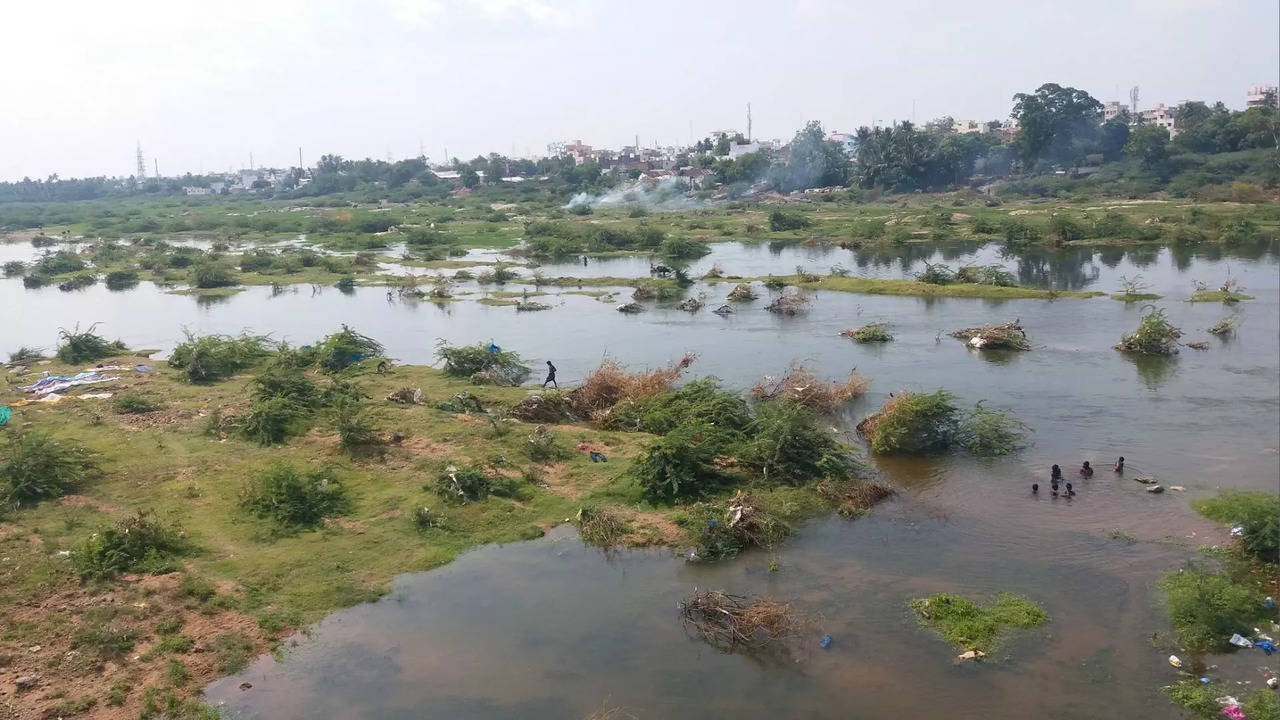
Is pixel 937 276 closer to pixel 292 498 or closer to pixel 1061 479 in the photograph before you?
pixel 1061 479

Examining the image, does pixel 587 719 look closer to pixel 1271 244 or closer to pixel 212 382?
pixel 212 382

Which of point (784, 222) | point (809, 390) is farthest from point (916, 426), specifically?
point (784, 222)

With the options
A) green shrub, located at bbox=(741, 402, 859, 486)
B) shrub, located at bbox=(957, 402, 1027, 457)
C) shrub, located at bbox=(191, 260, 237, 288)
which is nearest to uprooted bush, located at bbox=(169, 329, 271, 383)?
green shrub, located at bbox=(741, 402, 859, 486)

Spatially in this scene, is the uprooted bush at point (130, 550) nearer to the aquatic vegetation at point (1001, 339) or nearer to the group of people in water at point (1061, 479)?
the group of people in water at point (1061, 479)

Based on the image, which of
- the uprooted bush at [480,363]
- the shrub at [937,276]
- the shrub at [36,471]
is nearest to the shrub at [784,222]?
the shrub at [937,276]

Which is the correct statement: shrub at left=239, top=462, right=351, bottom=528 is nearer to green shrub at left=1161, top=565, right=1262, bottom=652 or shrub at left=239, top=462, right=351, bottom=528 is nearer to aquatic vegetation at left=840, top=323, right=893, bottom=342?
green shrub at left=1161, top=565, right=1262, bottom=652

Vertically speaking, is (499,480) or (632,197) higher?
(632,197)

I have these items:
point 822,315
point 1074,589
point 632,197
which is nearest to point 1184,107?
point 632,197
